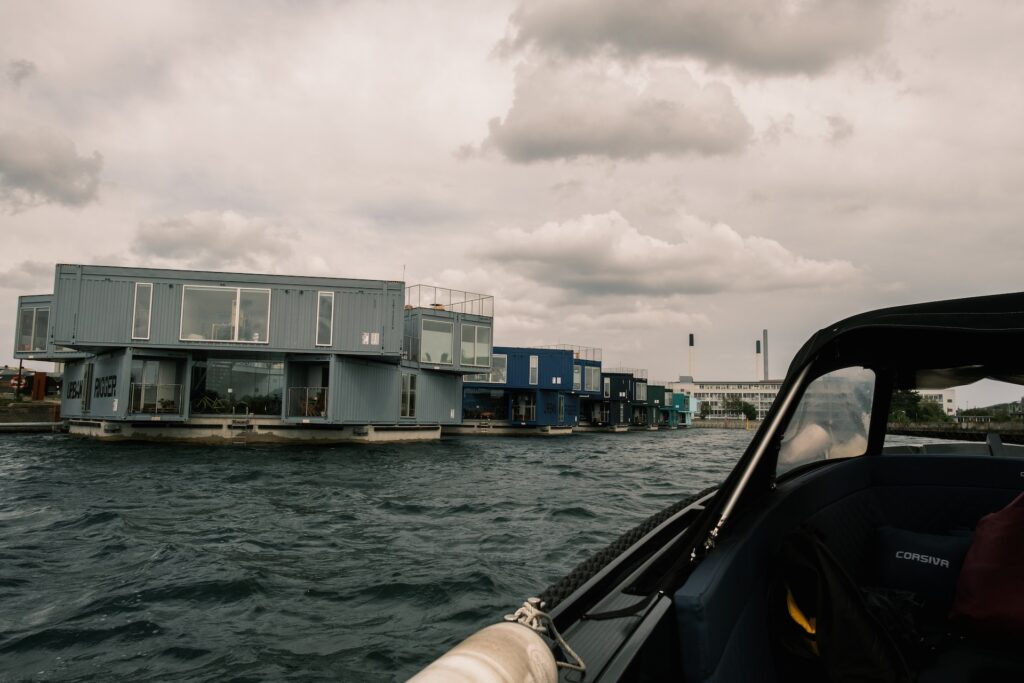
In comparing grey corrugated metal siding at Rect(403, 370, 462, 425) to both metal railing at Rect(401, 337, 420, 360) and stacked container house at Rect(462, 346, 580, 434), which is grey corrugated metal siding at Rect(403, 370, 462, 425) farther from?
stacked container house at Rect(462, 346, 580, 434)

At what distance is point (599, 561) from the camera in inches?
103

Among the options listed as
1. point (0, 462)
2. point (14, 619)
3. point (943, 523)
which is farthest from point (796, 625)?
point (0, 462)

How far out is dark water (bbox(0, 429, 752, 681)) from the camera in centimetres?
438

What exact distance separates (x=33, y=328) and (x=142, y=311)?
1102 centimetres

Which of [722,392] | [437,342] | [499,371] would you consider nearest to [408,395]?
[437,342]

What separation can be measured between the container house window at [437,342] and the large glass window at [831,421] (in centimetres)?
2807

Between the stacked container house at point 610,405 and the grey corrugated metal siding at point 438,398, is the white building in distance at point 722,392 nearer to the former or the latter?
the stacked container house at point 610,405

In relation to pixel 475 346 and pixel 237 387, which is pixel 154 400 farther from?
pixel 475 346

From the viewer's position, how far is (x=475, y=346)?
3331 cm

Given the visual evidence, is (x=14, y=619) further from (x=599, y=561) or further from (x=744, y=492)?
(x=744, y=492)

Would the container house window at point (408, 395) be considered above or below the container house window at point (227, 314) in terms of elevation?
below

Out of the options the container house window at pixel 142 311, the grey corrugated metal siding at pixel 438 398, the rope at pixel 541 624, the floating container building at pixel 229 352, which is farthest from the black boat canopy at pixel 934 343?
the grey corrugated metal siding at pixel 438 398

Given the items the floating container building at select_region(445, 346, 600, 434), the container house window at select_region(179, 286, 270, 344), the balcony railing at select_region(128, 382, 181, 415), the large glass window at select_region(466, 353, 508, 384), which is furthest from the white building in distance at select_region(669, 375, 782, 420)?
the balcony railing at select_region(128, 382, 181, 415)

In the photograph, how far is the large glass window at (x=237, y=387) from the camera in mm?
26344
